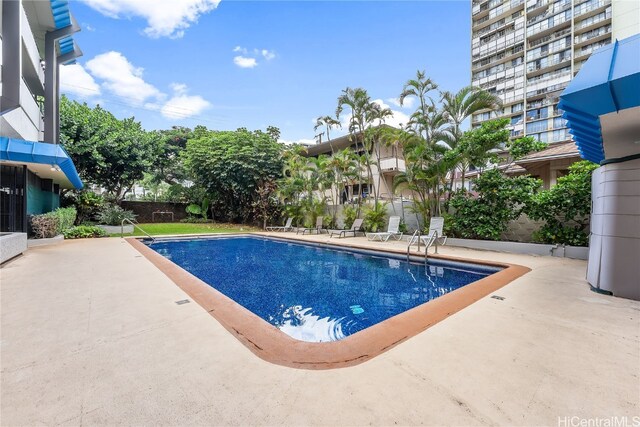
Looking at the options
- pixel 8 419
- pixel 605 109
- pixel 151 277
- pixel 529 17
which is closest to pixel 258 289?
pixel 151 277

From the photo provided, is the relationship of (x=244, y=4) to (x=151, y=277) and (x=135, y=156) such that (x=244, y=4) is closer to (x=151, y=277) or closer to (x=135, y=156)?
(x=135, y=156)

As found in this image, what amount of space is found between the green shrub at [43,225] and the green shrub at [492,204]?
15.8m

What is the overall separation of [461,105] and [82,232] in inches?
693

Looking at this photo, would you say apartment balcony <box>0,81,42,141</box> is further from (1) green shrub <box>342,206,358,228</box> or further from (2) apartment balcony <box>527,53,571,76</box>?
(2) apartment balcony <box>527,53,571,76</box>

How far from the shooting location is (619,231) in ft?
15.0

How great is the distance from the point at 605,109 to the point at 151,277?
760 centimetres

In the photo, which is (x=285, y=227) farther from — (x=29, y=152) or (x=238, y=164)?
(x=29, y=152)

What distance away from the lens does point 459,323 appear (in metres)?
3.55

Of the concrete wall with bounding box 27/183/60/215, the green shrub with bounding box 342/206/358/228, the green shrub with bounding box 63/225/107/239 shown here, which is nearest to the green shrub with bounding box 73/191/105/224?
the concrete wall with bounding box 27/183/60/215

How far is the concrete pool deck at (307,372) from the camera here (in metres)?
1.96

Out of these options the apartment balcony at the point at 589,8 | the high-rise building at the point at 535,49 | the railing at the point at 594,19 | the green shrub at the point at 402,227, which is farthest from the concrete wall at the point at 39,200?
the apartment balcony at the point at 589,8

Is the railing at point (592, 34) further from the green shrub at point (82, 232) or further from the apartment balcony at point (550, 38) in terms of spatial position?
the green shrub at point (82, 232)

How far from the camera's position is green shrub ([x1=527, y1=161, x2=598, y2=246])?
8312 mm

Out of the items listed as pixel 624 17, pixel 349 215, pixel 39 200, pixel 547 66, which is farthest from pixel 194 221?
pixel 624 17
